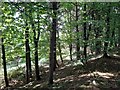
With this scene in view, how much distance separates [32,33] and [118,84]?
326 inches

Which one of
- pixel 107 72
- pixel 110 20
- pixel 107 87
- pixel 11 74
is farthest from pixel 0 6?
pixel 11 74

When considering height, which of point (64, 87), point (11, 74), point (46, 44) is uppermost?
point (46, 44)

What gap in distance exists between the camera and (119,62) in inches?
739

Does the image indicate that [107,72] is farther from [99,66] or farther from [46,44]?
[46,44]

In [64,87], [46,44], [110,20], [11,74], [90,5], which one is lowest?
[11,74]

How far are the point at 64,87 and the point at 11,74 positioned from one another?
14578 mm

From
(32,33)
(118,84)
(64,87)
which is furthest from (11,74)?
(118,84)

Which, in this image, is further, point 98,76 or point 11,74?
point 11,74

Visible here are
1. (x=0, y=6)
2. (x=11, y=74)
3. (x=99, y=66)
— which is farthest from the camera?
(x=11, y=74)

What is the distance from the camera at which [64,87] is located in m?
13.8

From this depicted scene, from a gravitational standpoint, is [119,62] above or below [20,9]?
below

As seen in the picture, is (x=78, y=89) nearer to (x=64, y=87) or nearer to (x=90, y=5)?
(x=64, y=87)

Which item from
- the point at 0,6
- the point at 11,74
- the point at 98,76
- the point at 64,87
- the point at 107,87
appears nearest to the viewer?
the point at 0,6

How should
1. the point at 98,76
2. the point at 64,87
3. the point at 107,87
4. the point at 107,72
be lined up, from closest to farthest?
the point at 107,87, the point at 64,87, the point at 98,76, the point at 107,72
